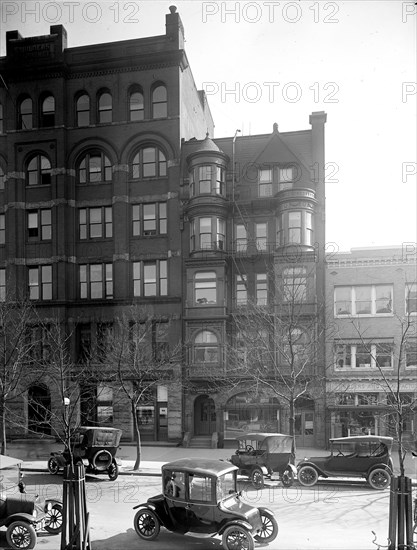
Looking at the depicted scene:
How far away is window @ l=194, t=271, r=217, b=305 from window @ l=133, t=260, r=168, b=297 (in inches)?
77.3

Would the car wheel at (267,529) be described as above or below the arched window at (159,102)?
below

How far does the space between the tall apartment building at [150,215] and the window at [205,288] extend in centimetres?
8

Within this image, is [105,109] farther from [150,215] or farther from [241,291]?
[241,291]

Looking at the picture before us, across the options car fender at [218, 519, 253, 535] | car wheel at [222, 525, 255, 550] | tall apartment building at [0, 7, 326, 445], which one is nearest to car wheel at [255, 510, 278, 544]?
car fender at [218, 519, 253, 535]

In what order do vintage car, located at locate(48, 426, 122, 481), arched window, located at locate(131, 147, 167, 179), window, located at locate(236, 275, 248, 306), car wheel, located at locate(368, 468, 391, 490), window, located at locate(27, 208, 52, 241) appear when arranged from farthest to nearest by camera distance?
1. window, located at locate(27, 208, 52, 241)
2. arched window, located at locate(131, 147, 167, 179)
3. window, located at locate(236, 275, 248, 306)
4. vintage car, located at locate(48, 426, 122, 481)
5. car wheel, located at locate(368, 468, 391, 490)

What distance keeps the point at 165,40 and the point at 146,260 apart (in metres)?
12.6

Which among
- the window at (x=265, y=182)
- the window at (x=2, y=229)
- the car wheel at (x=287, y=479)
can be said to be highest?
the window at (x=265, y=182)

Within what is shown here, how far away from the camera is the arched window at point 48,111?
30203 mm

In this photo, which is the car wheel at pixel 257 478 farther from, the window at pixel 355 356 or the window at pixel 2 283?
the window at pixel 2 283

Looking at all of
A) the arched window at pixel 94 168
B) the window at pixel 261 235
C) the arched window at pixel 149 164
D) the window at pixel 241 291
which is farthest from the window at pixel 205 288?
the arched window at pixel 94 168

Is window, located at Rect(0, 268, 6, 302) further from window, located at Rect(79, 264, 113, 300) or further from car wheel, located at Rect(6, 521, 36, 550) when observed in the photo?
car wheel, located at Rect(6, 521, 36, 550)

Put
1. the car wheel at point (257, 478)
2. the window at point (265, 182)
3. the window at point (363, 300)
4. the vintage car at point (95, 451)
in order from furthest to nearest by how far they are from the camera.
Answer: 1. the window at point (265, 182)
2. the window at point (363, 300)
3. the vintage car at point (95, 451)
4. the car wheel at point (257, 478)

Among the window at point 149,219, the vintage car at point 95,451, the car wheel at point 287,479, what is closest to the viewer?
the car wheel at point 287,479

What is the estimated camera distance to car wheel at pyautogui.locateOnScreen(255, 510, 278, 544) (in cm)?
1120
